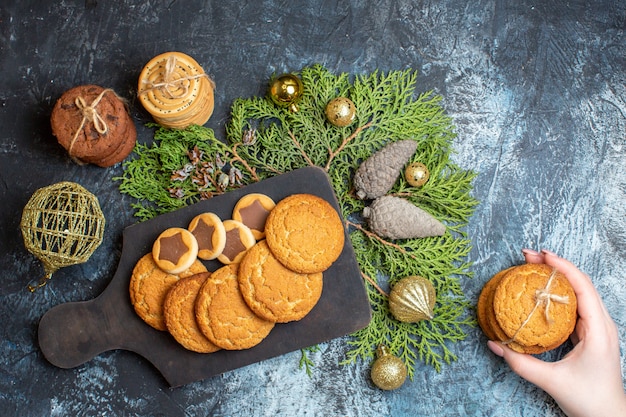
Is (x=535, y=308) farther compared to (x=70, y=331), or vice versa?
(x=70, y=331)

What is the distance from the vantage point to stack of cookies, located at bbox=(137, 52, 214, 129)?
1948 millimetres

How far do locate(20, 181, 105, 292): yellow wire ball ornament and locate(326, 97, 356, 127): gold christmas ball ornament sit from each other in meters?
0.89

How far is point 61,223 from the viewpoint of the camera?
76.7 inches

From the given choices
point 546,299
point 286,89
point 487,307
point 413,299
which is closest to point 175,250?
point 286,89

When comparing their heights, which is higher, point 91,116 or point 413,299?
point 91,116

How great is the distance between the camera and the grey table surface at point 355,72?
7.07ft

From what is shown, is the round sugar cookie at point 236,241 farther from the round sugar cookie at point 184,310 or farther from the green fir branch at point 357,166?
the green fir branch at point 357,166

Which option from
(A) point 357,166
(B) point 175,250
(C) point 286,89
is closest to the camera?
(B) point 175,250

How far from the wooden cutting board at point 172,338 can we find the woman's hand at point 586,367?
0.62 m

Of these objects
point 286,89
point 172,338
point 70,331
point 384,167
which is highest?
point 286,89

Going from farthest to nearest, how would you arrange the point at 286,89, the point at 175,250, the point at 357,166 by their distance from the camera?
the point at 357,166
the point at 286,89
the point at 175,250

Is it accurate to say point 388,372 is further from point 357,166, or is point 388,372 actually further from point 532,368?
point 357,166

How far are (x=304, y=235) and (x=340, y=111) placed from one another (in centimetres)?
50

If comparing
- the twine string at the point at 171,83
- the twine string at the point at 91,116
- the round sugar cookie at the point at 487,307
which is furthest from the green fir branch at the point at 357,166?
the twine string at the point at 91,116
